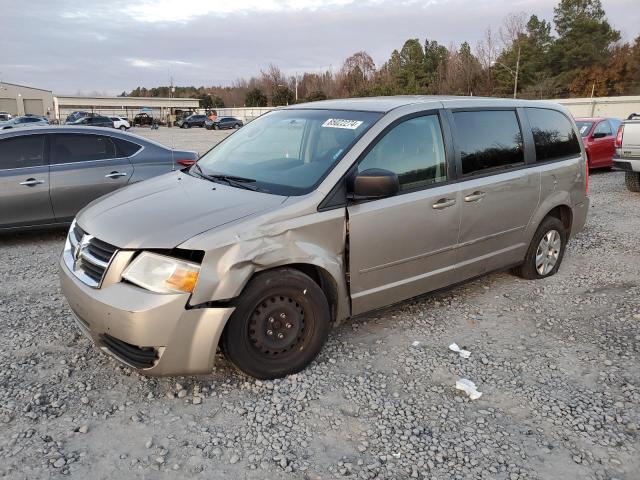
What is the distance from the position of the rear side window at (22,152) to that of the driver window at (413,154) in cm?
479

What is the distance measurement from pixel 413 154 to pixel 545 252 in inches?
88.1

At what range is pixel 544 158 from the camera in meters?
5.11

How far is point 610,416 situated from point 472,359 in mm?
940

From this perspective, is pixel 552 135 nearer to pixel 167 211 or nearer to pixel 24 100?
pixel 167 211

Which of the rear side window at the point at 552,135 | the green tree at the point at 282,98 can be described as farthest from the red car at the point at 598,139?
the green tree at the point at 282,98

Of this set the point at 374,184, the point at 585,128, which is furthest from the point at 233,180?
the point at 585,128

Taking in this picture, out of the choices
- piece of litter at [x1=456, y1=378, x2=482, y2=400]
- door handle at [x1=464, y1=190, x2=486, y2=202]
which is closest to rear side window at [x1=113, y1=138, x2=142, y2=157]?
door handle at [x1=464, y1=190, x2=486, y2=202]

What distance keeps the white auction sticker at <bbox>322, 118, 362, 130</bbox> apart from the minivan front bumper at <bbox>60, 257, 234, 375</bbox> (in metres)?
1.66

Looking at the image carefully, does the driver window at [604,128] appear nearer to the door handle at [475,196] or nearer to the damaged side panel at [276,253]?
the door handle at [475,196]

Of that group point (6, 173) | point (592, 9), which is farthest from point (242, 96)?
point (6, 173)

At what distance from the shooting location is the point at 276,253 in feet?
10.6

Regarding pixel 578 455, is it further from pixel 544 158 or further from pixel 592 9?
pixel 592 9

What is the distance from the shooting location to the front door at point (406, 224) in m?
3.70

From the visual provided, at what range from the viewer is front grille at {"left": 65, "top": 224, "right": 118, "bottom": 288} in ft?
10.4
